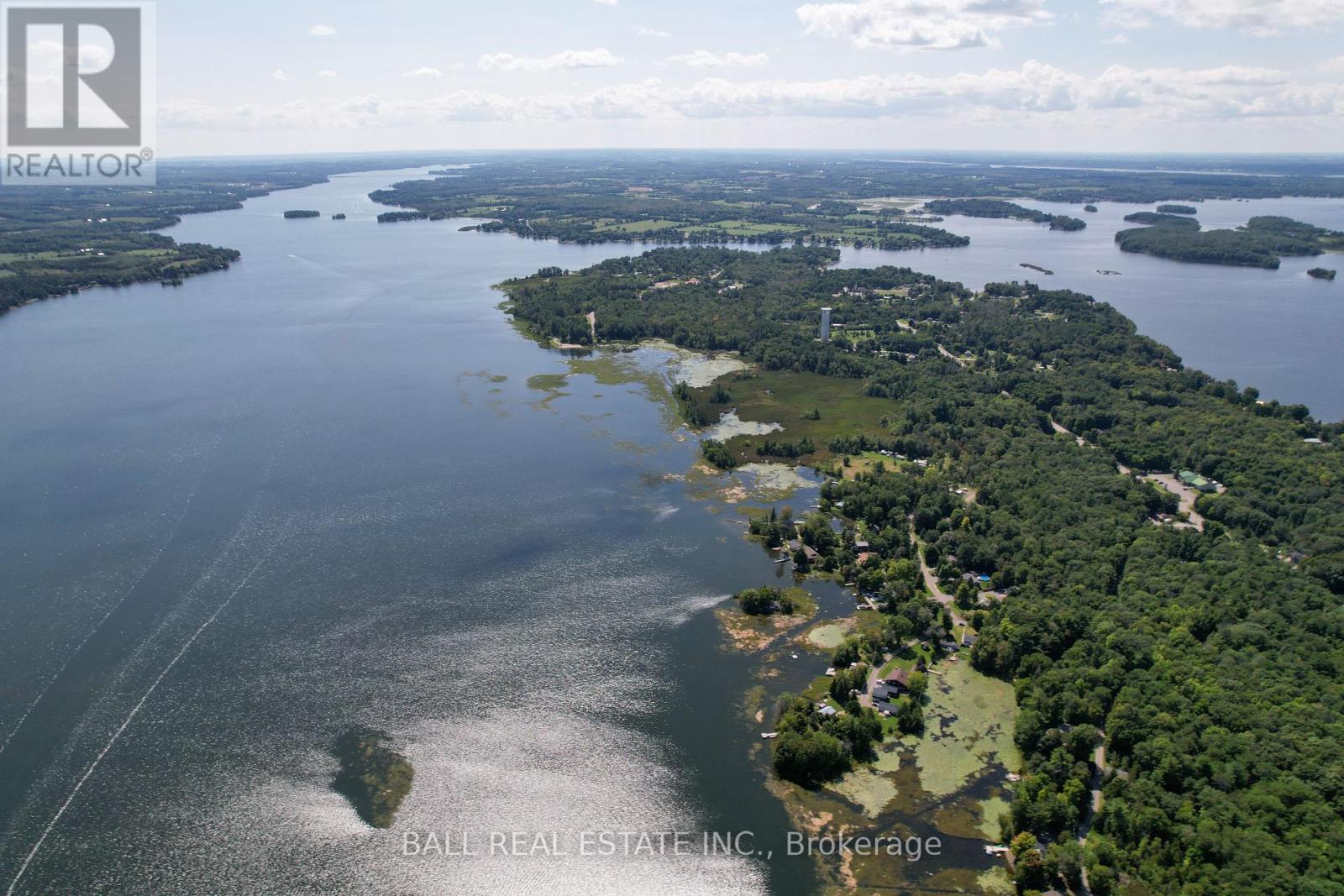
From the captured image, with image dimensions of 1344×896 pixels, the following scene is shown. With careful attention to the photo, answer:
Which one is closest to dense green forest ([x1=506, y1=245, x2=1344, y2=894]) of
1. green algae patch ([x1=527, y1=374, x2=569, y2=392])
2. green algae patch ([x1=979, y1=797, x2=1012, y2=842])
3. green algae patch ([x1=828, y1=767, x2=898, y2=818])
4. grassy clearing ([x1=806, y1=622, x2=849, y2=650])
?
green algae patch ([x1=828, y1=767, x2=898, y2=818])

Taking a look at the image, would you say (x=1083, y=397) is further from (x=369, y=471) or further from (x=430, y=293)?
(x=430, y=293)

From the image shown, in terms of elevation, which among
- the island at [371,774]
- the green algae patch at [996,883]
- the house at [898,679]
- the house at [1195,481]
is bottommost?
the green algae patch at [996,883]

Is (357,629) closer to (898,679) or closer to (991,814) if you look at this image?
(898,679)

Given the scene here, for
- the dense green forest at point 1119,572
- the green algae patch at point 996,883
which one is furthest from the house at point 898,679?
the green algae patch at point 996,883

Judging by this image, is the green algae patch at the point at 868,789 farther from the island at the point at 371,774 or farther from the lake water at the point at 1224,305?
the lake water at the point at 1224,305

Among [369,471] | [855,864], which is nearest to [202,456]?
[369,471]

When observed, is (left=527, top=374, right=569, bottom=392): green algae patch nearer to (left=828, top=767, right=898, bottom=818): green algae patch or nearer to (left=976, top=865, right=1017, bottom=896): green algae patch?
(left=828, top=767, right=898, bottom=818): green algae patch
